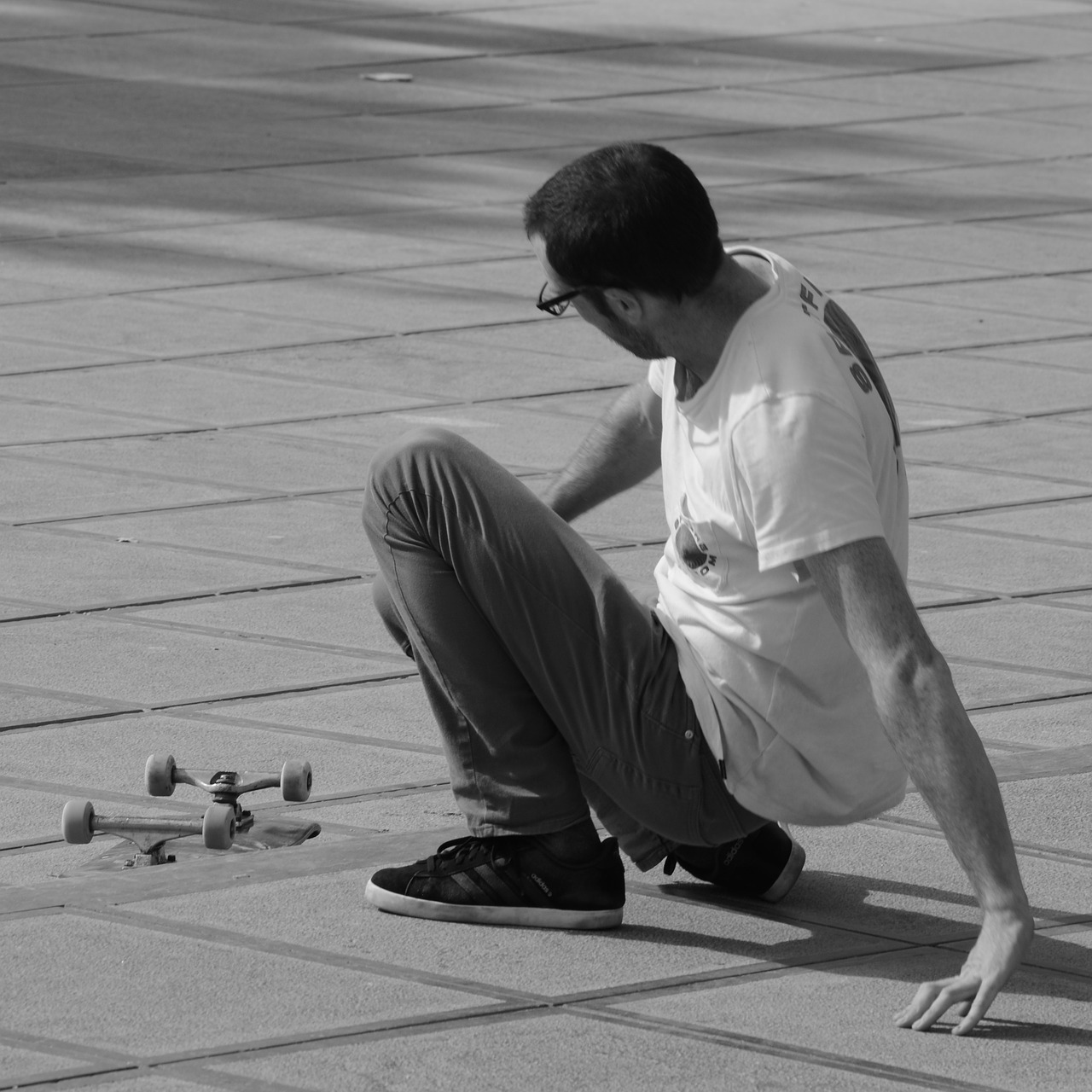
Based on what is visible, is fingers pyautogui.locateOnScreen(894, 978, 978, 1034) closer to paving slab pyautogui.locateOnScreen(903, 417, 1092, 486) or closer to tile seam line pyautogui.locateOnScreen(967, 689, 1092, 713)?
tile seam line pyautogui.locateOnScreen(967, 689, 1092, 713)

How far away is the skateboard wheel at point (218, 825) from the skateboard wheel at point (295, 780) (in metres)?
0.11

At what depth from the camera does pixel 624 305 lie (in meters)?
3.04

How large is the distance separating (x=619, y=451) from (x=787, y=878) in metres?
0.74

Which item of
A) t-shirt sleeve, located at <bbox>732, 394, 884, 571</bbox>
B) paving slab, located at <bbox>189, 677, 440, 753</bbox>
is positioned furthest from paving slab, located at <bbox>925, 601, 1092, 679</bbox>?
t-shirt sleeve, located at <bbox>732, 394, 884, 571</bbox>

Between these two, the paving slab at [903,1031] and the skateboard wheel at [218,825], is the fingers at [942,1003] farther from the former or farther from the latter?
the skateboard wheel at [218,825]

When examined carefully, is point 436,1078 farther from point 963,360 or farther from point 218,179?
point 218,179

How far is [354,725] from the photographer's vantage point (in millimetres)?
4340

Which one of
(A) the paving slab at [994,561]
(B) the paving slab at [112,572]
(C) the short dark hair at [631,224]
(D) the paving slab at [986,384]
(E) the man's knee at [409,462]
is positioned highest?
(C) the short dark hair at [631,224]

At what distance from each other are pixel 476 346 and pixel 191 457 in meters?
1.52

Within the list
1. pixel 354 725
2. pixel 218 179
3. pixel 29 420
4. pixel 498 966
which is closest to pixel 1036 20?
pixel 218 179

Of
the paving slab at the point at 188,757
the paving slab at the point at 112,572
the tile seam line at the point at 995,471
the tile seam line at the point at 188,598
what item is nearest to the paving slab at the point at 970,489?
the tile seam line at the point at 995,471

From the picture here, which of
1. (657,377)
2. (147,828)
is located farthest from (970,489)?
(147,828)

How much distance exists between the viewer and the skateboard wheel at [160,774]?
3621mm

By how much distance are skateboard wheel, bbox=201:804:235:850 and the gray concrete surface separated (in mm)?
49
